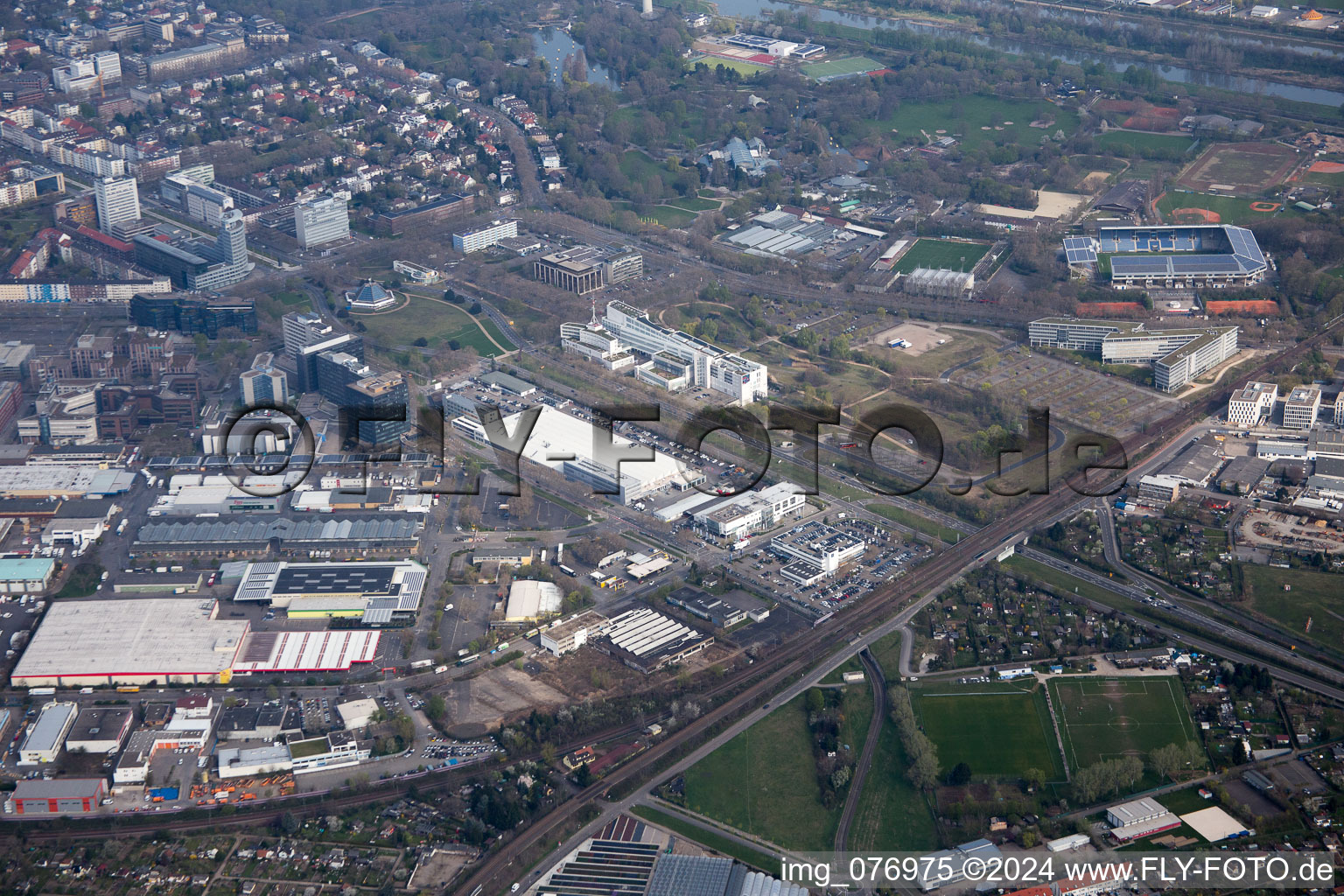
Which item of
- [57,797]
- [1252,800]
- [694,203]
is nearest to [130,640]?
[57,797]

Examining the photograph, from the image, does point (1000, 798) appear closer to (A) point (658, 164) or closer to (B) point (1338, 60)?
(A) point (658, 164)

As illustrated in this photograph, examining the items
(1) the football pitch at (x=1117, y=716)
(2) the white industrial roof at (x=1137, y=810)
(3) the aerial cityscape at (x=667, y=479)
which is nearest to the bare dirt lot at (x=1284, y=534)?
(3) the aerial cityscape at (x=667, y=479)

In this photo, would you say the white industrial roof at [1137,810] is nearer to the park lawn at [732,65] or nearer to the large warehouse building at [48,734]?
the large warehouse building at [48,734]

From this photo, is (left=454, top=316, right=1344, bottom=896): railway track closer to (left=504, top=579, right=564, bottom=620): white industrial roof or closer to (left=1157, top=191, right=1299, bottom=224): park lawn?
(left=504, top=579, right=564, bottom=620): white industrial roof

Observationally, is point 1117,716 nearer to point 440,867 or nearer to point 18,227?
point 440,867

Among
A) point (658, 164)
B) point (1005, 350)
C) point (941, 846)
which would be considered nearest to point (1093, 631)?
point (941, 846)

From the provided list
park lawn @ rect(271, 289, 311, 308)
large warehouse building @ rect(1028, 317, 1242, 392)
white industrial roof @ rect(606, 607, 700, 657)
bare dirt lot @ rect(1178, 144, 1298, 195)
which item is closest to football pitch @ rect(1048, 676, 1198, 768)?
white industrial roof @ rect(606, 607, 700, 657)
